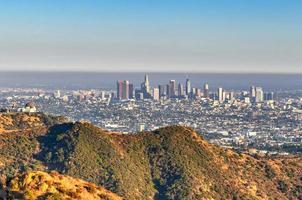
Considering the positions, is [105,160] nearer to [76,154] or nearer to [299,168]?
[76,154]

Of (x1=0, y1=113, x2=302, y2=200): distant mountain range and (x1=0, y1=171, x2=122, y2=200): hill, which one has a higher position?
(x1=0, y1=171, x2=122, y2=200): hill

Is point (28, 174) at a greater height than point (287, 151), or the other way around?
point (28, 174)

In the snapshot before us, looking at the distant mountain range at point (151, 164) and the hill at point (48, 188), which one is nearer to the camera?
the hill at point (48, 188)

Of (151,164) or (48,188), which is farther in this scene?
(151,164)

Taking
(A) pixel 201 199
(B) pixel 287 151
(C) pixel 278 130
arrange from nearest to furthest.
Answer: (A) pixel 201 199 → (B) pixel 287 151 → (C) pixel 278 130

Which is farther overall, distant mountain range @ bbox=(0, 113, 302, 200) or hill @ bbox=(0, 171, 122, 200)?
distant mountain range @ bbox=(0, 113, 302, 200)

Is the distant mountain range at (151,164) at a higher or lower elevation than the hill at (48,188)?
lower

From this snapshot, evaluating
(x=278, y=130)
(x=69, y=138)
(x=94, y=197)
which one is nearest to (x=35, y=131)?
(x=69, y=138)

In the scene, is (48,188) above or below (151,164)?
above
